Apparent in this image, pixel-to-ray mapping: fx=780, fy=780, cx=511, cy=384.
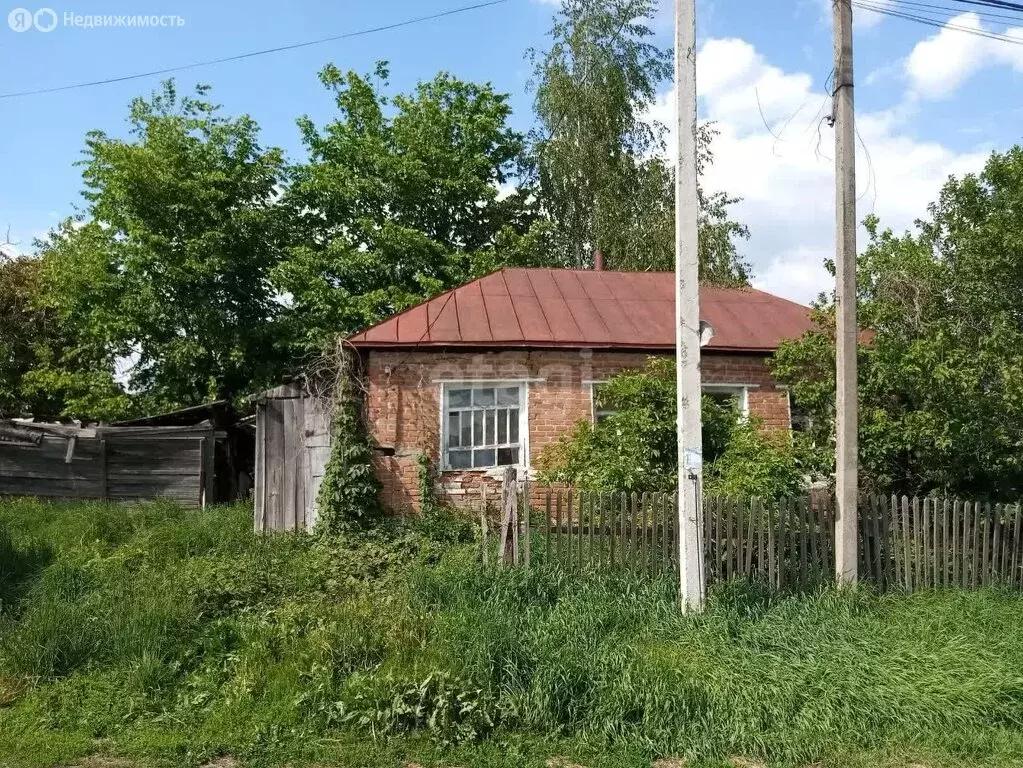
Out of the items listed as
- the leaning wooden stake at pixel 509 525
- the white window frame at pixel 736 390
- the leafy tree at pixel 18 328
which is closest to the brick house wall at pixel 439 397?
the white window frame at pixel 736 390

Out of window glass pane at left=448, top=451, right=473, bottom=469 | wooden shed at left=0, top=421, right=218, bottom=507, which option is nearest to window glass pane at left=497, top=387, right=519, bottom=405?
window glass pane at left=448, top=451, right=473, bottom=469

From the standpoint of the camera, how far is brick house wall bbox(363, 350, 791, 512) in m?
10.5

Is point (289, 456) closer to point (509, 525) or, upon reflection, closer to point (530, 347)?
point (530, 347)

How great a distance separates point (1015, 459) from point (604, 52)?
624 inches

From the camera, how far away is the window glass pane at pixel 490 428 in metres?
10.9

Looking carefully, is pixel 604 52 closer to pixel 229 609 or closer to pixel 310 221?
pixel 310 221

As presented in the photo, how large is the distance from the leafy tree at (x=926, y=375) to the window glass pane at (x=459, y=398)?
13.6 feet

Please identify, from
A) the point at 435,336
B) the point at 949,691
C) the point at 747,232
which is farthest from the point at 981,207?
the point at 949,691

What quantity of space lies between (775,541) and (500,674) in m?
3.46

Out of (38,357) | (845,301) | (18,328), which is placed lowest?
(845,301)

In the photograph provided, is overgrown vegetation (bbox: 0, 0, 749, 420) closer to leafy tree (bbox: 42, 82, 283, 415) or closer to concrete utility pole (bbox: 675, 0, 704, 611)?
leafy tree (bbox: 42, 82, 283, 415)

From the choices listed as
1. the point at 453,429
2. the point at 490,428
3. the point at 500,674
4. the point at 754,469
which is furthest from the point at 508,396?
the point at 500,674

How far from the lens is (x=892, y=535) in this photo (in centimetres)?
745

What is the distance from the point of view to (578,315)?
11719mm
